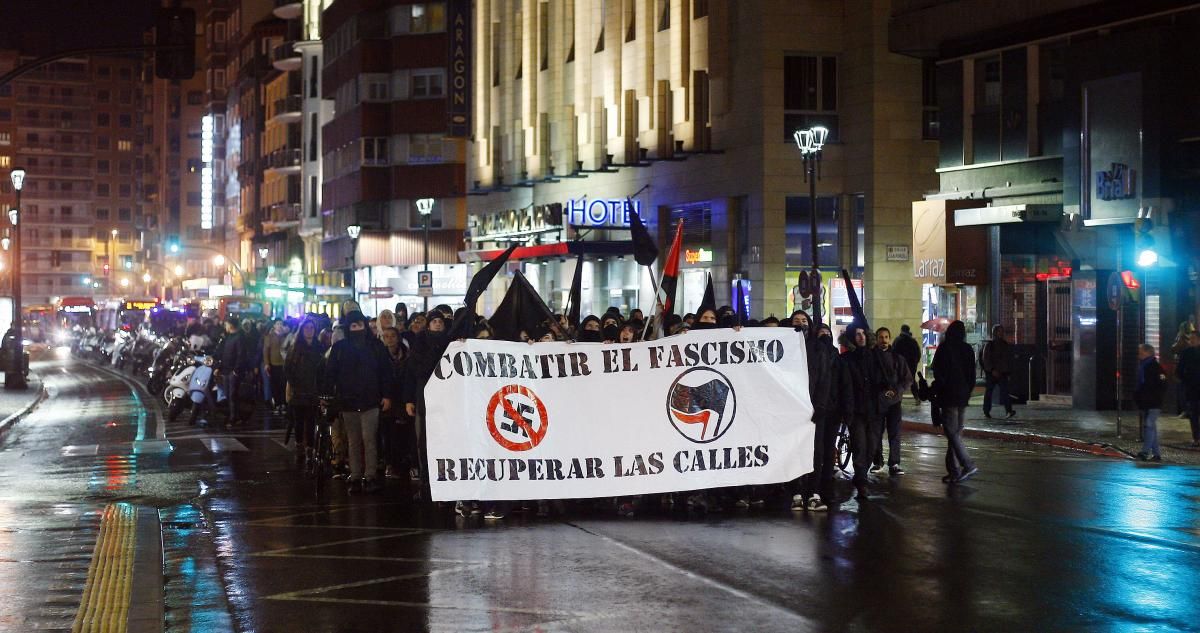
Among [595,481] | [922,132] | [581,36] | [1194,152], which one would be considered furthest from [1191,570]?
[581,36]

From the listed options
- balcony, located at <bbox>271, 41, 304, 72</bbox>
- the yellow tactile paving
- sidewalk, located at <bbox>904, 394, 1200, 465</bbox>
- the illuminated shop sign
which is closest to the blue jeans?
sidewalk, located at <bbox>904, 394, 1200, 465</bbox>

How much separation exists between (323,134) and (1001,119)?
2076 inches

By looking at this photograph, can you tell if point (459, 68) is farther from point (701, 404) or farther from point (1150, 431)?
point (701, 404)

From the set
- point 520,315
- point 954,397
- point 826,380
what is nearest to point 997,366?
point 954,397

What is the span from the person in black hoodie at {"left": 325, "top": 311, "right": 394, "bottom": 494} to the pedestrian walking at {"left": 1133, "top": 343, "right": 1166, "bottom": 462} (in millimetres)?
10101

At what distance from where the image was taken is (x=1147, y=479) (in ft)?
59.0

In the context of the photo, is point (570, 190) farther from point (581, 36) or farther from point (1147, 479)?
point (1147, 479)

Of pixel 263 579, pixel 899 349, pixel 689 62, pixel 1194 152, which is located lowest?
pixel 263 579

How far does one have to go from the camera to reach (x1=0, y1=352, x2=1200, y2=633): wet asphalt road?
983 cm

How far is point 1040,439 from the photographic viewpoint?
78.3 feet

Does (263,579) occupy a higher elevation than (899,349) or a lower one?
lower

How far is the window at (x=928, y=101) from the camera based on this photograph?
3866 cm

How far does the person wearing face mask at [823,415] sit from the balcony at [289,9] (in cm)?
7827

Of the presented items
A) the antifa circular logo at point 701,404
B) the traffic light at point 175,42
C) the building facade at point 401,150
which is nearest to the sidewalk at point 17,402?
the traffic light at point 175,42
